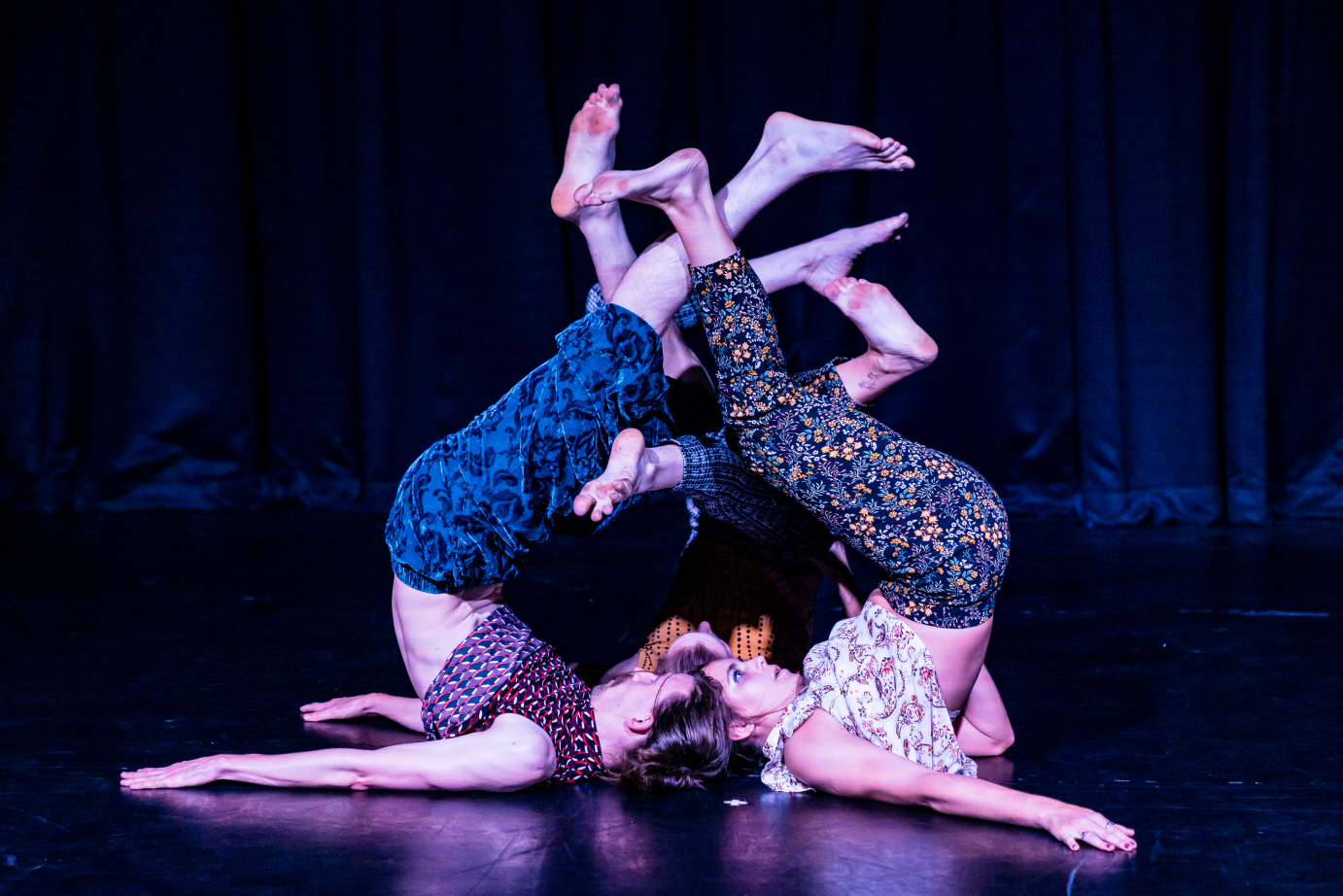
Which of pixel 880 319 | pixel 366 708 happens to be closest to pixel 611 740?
pixel 366 708

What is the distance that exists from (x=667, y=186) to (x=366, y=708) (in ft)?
4.15

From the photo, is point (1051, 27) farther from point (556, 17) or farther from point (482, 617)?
point (482, 617)

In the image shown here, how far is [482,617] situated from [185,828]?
2.14 ft

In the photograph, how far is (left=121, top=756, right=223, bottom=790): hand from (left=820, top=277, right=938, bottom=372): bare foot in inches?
57.1

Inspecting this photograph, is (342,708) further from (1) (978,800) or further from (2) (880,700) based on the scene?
(1) (978,800)

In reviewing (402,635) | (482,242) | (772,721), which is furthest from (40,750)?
(482,242)

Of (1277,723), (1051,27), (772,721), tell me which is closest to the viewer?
(772,721)

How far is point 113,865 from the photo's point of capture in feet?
6.70

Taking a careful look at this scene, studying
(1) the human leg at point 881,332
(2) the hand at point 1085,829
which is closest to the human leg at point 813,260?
(1) the human leg at point 881,332

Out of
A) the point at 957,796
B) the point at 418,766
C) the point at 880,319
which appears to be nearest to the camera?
the point at 957,796

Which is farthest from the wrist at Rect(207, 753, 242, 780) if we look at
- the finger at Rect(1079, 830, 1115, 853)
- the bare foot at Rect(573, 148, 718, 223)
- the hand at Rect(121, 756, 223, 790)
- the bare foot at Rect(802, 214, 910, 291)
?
the bare foot at Rect(802, 214, 910, 291)

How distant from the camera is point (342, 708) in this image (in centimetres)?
276

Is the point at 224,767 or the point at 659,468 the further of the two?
the point at 659,468

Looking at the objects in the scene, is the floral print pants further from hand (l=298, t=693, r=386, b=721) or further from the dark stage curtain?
the dark stage curtain
